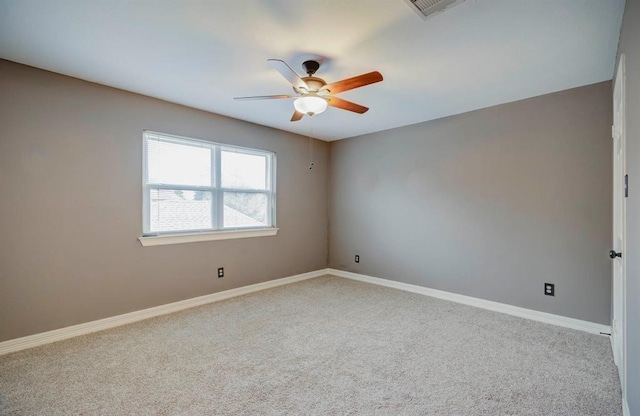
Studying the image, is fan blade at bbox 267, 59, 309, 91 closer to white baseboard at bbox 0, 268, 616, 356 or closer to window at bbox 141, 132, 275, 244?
window at bbox 141, 132, 275, 244

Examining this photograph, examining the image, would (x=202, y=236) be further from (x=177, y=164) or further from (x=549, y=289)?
(x=549, y=289)

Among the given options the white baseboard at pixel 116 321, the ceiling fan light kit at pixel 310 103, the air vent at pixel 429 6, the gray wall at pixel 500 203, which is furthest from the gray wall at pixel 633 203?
the white baseboard at pixel 116 321

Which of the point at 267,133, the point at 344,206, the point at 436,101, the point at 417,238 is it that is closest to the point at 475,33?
the point at 436,101

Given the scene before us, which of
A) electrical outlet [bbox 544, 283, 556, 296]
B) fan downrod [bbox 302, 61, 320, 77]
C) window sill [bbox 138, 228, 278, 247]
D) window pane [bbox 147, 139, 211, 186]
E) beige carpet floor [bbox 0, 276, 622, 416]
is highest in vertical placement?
fan downrod [bbox 302, 61, 320, 77]

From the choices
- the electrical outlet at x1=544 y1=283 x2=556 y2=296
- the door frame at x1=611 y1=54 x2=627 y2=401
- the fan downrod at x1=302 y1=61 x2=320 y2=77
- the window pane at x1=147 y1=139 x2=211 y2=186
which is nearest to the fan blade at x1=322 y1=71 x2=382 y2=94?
the fan downrod at x1=302 y1=61 x2=320 y2=77

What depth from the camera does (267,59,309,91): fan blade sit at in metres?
2.05

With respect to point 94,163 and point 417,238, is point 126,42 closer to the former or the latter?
point 94,163

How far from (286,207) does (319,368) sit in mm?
2817

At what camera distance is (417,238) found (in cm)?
426

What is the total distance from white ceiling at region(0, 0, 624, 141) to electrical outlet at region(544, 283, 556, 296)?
6.57ft

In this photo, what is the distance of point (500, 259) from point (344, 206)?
2.44 meters

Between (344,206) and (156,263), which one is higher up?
(344,206)

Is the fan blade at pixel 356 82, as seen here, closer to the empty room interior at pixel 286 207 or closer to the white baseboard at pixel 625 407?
the empty room interior at pixel 286 207

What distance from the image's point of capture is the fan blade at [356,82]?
2.14 m
